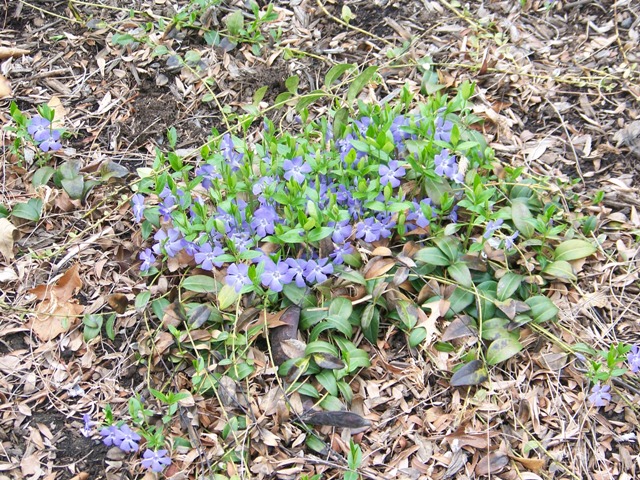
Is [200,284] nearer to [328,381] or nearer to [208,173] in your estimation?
[208,173]

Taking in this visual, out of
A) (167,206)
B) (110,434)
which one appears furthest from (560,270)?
(110,434)

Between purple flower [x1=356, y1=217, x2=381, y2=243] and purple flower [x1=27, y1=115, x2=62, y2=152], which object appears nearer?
purple flower [x1=356, y1=217, x2=381, y2=243]

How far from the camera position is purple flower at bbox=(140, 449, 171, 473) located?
2.66 m

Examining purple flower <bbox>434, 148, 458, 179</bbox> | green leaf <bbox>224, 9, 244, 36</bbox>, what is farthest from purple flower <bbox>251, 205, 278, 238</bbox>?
green leaf <bbox>224, 9, 244, 36</bbox>

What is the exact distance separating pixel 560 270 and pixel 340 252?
987mm

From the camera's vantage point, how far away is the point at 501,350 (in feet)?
9.41

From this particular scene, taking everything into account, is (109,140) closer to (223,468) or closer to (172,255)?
(172,255)

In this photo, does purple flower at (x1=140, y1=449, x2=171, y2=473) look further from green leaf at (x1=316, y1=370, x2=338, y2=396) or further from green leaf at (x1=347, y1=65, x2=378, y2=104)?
green leaf at (x1=347, y1=65, x2=378, y2=104)

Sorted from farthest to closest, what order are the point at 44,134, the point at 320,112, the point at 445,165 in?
the point at 320,112 → the point at 44,134 → the point at 445,165

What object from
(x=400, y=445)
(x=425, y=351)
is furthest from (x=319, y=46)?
(x=400, y=445)

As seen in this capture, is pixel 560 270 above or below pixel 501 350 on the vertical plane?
above

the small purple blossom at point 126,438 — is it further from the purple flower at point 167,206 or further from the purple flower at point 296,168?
the purple flower at point 296,168

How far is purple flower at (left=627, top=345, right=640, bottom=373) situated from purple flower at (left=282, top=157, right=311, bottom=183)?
158 centimetres

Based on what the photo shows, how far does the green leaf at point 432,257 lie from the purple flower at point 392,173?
323 millimetres
